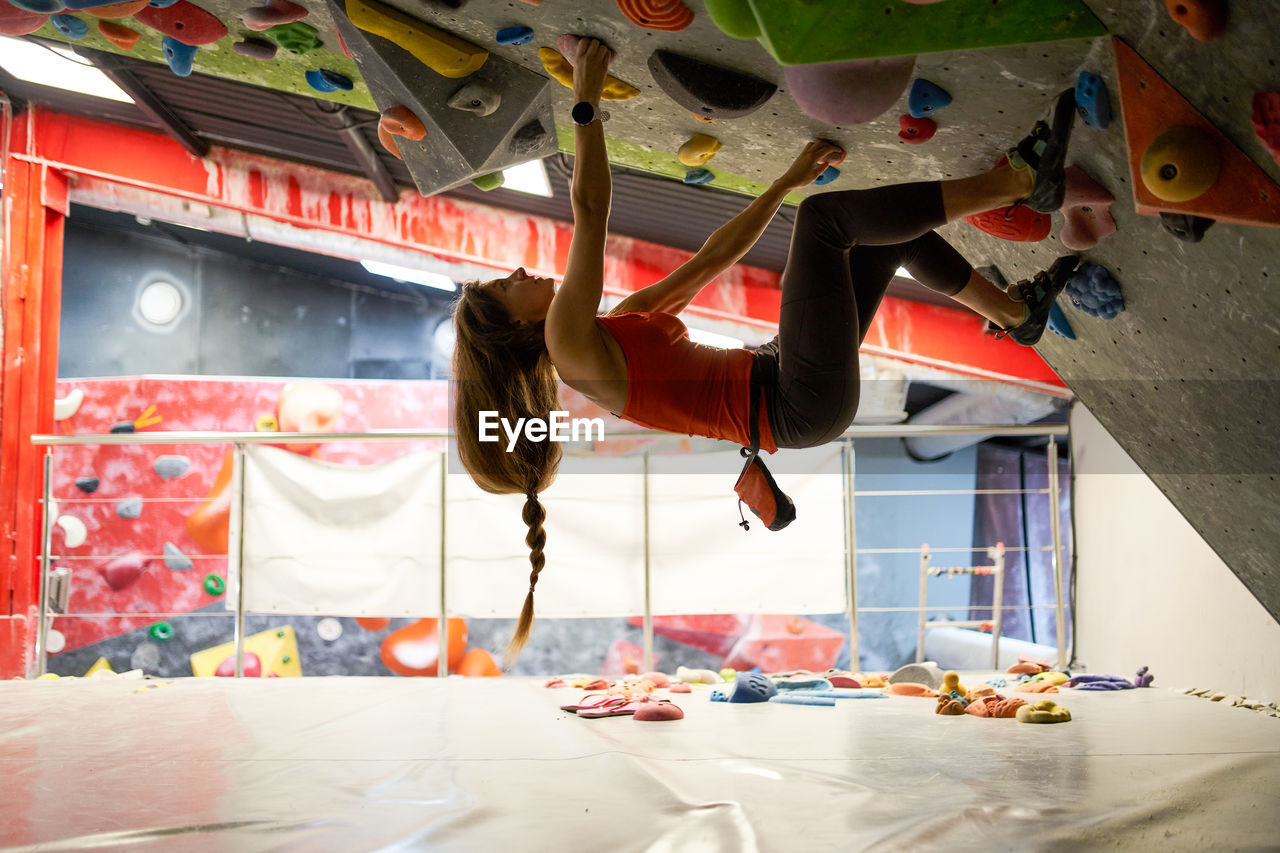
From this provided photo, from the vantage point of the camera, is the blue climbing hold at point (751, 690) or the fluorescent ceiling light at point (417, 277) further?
the fluorescent ceiling light at point (417, 277)

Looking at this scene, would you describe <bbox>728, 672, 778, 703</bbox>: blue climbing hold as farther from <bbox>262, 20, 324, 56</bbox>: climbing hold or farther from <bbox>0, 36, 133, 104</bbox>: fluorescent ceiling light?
<bbox>0, 36, 133, 104</bbox>: fluorescent ceiling light

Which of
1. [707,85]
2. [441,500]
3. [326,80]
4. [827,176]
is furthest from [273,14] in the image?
[441,500]

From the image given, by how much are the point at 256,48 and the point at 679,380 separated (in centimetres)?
113

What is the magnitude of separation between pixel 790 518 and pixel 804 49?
832 mm

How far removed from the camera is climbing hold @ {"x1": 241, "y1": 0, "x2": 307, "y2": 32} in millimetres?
1790

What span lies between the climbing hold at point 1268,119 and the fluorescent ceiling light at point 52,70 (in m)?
4.69

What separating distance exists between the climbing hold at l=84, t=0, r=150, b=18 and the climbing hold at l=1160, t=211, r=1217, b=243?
182 centimetres

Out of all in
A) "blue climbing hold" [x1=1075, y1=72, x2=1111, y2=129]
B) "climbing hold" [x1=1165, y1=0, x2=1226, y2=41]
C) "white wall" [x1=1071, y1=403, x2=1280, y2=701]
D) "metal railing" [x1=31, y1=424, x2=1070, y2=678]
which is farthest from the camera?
"metal railing" [x1=31, y1=424, x2=1070, y2=678]

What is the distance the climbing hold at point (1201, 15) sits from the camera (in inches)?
43.2

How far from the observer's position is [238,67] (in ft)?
6.73

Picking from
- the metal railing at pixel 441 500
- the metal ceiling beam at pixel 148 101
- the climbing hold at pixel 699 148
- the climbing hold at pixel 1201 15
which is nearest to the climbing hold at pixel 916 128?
the climbing hold at pixel 699 148

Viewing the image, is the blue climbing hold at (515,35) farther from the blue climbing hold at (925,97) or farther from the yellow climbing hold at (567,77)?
the blue climbing hold at (925,97)

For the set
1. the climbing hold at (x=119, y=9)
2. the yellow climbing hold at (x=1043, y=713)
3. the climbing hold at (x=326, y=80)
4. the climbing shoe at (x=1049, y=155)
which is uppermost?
the climbing hold at (x=119, y=9)

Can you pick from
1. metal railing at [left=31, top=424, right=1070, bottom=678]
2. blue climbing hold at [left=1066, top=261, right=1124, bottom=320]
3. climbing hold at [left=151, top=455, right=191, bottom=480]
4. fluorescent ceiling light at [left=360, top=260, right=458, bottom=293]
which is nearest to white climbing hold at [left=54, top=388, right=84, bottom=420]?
climbing hold at [left=151, top=455, right=191, bottom=480]
